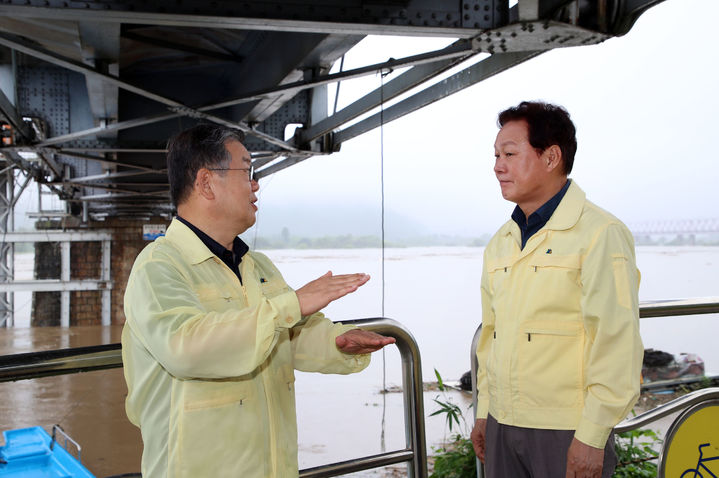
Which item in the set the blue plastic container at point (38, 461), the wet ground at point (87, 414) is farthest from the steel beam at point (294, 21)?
the wet ground at point (87, 414)

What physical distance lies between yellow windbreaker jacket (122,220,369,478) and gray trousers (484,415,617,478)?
0.68m

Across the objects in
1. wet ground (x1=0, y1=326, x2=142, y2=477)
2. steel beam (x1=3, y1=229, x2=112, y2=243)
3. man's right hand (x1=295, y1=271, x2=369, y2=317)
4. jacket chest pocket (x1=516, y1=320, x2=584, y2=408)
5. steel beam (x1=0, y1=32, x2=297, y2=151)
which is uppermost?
steel beam (x1=0, y1=32, x2=297, y2=151)

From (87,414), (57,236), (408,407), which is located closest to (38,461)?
(408,407)

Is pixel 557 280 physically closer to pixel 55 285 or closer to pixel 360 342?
pixel 360 342

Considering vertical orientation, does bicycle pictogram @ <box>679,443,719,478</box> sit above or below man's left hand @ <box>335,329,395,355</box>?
below

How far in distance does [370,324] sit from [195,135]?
2.91 feet

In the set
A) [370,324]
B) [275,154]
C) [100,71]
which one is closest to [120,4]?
[100,71]

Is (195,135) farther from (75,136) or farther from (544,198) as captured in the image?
(75,136)

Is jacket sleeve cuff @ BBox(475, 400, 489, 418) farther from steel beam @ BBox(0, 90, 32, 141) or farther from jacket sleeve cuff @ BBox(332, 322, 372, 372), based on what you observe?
steel beam @ BBox(0, 90, 32, 141)

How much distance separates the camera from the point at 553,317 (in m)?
1.83

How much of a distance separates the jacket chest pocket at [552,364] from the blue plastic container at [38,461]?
12.4 ft

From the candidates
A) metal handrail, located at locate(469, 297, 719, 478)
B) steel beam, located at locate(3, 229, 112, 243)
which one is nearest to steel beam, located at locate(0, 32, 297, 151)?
metal handrail, located at locate(469, 297, 719, 478)

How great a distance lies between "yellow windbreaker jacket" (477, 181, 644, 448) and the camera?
1.70m

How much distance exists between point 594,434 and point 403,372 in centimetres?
75
